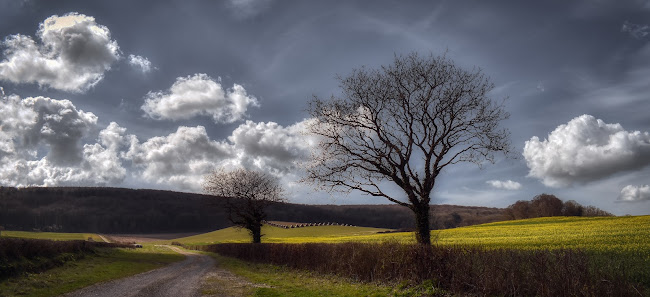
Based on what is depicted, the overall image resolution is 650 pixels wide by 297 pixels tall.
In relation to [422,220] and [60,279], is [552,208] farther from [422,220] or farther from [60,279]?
[60,279]

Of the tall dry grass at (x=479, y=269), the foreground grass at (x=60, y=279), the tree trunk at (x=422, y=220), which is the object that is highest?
the tree trunk at (x=422, y=220)

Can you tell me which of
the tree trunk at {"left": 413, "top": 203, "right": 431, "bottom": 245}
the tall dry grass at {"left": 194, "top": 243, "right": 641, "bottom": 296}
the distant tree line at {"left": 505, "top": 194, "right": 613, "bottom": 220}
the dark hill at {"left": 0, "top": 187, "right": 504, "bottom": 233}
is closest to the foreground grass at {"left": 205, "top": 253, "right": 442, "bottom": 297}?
the tall dry grass at {"left": 194, "top": 243, "right": 641, "bottom": 296}

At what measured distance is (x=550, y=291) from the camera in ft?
33.4

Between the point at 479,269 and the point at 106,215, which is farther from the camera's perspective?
the point at 106,215

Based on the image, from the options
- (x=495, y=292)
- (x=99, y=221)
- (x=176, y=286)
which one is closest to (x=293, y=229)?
(x=176, y=286)

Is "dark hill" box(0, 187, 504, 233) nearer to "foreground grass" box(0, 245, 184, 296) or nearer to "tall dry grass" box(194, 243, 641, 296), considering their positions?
"foreground grass" box(0, 245, 184, 296)

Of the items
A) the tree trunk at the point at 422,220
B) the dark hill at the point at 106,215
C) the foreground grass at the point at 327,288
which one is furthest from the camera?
the dark hill at the point at 106,215

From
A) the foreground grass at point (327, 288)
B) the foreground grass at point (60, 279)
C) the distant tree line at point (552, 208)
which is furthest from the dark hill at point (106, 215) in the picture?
the foreground grass at point (327, 288)

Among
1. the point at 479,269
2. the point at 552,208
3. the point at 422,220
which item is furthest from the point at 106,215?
the point at 479,269

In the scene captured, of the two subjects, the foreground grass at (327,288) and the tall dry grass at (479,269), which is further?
the foreground grass at (327,288)

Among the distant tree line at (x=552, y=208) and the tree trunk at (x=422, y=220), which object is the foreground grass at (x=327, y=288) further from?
the distant tree line at (x=552, y=208)

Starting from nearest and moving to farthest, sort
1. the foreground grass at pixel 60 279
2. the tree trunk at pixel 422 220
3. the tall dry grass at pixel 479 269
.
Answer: the tall dry grass at pixel 479 269 → the foreground grass at pixel 60 279 → the tree trunk at pixel 422 220

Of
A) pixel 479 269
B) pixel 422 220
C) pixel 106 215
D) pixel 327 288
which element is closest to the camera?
pixel 479 269

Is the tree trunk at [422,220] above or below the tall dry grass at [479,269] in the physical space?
above
